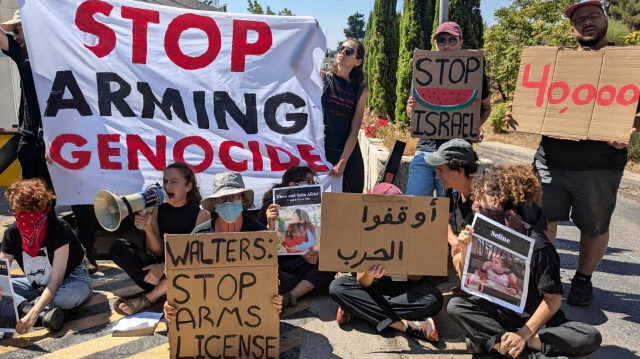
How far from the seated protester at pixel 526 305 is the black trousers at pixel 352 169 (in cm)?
155

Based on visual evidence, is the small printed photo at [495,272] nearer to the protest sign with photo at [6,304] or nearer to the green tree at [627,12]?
the protest sign with photo at [6,304]

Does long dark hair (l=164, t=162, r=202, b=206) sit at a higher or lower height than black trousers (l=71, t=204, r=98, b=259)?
higher

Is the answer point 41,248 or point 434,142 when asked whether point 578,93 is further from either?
point 41,248

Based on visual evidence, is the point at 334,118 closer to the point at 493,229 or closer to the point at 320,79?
the point at 320,79

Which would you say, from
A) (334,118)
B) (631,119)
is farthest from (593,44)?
(334,118)

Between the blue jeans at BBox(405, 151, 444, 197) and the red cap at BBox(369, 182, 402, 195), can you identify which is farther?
the blue jeans at BBox(405, 151, 444, 197)

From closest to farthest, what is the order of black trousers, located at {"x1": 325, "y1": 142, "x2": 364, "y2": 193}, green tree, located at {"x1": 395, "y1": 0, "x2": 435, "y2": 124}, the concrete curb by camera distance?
black trousers, located at {"x1": 325, "y1": 142, "x2": 364, "y2": 193} < the concrete curb < green tree, located at {"x1": 395, "y1": 0, "x2": 435, "y2": 124}

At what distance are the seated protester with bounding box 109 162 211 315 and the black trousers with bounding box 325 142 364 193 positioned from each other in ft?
4.17

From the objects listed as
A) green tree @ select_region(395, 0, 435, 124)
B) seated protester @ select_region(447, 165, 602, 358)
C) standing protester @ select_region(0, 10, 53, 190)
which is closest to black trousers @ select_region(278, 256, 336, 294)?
seated protester @ select_region(447, 165, 602, 358)

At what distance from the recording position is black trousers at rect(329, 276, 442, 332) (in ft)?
9.97

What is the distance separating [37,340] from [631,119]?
4058 millimetres

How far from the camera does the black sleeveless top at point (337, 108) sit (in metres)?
4.05

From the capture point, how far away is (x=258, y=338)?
2.61m

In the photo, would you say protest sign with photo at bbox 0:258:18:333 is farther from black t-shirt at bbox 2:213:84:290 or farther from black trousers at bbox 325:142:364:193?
black trousers at bbox 325:142:364:193
